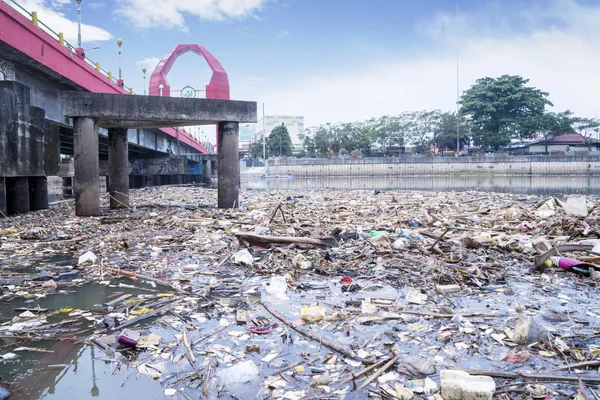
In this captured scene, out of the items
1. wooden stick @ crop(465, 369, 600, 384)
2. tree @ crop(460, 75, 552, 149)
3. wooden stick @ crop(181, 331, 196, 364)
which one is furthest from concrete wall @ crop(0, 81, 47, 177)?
tree @ crop(460, 75, 552, 149)

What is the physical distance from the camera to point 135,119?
1215 cm

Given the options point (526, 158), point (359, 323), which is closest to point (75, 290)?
point (359, 323)

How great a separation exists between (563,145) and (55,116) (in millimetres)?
75172

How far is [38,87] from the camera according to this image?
14477 millimetres

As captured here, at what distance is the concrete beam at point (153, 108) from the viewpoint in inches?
445

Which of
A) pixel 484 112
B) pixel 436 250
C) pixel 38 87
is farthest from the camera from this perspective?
pixel 484 112

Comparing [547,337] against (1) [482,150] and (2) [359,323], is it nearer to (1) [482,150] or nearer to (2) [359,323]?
(2) [359,323]

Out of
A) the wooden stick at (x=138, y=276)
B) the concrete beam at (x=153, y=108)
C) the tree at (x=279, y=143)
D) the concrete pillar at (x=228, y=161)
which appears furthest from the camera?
the tree at (x=279, y=143)

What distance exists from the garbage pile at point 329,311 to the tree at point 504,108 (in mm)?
70952

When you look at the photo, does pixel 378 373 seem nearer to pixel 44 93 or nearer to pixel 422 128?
pixel 44 93

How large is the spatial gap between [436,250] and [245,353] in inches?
145

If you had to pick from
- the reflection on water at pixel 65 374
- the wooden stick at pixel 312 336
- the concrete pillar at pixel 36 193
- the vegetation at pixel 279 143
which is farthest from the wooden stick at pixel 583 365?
the vegetation at pixel 279 143

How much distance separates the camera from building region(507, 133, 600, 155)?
69688 millimetres

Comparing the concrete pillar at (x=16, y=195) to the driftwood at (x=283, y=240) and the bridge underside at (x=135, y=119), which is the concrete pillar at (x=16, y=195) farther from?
the driftwood at (x=283, y=240)
